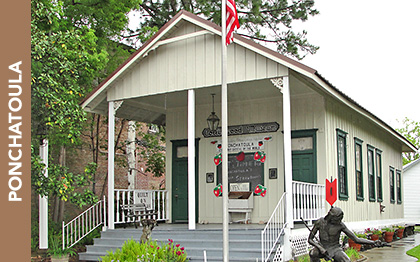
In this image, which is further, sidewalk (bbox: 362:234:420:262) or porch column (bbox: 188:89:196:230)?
porch column (bbox: 188:89:196:230)

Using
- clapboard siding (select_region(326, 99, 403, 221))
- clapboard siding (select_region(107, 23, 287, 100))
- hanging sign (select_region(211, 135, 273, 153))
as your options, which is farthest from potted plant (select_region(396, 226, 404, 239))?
clapboard siding (select_region(107, 23, 287, 100))

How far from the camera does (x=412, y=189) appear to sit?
109 ft

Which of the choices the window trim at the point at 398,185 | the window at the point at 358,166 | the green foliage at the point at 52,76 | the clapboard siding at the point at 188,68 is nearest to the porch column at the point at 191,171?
the clapboard siding at the point at 188,68

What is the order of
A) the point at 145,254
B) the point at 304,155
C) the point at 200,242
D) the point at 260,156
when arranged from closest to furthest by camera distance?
the point at 145,254
the point at 200,242
the point at 304,155
the point at 260,156

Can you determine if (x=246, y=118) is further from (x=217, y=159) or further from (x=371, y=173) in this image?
(x=371, y=173)

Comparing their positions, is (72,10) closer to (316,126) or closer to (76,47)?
(76,47)

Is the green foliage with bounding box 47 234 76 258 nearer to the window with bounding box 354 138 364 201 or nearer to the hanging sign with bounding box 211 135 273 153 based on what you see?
the hanging sign with bounding box 211 135 273 153

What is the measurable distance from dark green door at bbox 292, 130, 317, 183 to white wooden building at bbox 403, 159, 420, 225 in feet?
70.1

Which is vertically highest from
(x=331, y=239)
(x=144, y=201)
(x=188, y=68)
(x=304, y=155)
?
(x=188, y=68)

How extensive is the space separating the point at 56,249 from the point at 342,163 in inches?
319

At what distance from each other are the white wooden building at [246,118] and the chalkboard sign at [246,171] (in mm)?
29

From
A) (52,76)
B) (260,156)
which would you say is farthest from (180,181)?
(52,76)

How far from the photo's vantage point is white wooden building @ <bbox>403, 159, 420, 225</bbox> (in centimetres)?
3300
